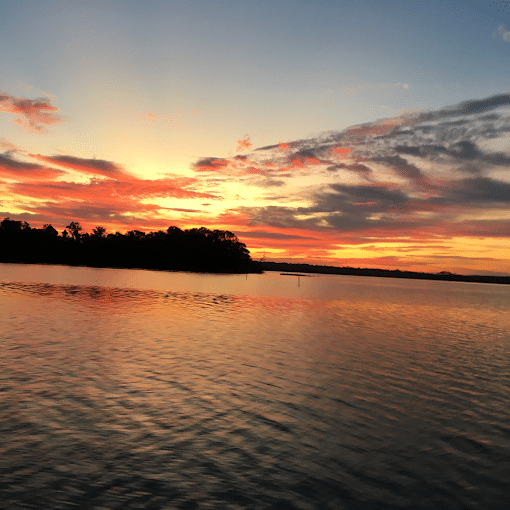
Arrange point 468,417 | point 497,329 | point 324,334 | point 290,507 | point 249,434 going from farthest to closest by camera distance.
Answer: point 497,329 → point 324,334 → point 468,417 → point 249,434 → point 290,507

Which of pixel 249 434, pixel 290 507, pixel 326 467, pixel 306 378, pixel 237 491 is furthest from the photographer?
pixel 306 378

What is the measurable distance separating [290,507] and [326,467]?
8.44ft

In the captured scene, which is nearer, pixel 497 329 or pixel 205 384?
pixel 205 384

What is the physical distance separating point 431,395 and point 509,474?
27.0 ft

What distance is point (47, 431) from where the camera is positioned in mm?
14008

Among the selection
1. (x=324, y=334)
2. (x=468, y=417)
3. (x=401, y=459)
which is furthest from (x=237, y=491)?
(x=324, y=334)

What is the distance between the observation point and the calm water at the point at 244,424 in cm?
1099

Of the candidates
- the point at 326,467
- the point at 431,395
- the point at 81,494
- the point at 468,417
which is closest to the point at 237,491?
the point at 326,467

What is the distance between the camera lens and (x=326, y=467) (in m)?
12.5

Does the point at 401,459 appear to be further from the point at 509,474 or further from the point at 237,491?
the point at 237,491

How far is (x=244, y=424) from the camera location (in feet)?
51.8

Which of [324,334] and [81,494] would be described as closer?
[81,494]

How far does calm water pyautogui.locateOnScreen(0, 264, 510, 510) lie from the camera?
11.0 metres

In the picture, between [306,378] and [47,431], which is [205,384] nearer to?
[306,378]
